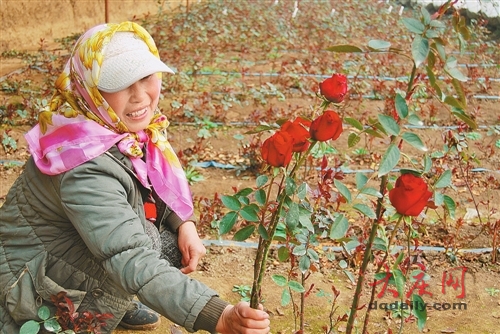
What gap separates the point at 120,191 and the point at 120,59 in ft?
1.36

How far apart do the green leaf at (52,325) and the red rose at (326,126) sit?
1.08 metres

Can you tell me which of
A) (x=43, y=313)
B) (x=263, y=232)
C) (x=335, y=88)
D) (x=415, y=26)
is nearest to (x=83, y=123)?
(x=43, y=313)

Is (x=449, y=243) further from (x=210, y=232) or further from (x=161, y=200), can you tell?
(x=161, y=200)

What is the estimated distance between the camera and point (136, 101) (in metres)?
2.00

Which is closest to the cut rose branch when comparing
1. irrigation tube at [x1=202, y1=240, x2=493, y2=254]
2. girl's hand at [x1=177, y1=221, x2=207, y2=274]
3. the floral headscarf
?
the floral headscarf

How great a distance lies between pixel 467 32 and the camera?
1.43 metres

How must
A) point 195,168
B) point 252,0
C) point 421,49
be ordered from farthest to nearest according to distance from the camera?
point 252,0 < point 195,168 < point 421,49

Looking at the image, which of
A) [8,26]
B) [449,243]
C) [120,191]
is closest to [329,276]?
[449,243]

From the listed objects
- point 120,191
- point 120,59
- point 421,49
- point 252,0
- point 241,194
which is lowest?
point 252,0

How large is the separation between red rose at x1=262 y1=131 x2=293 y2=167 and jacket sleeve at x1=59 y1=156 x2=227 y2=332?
49 cm

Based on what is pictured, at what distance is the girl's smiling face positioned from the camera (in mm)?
1965

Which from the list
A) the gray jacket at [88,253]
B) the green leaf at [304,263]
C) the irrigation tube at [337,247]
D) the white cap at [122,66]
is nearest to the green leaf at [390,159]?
the green leaf at [304,263]

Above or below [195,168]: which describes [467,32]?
above

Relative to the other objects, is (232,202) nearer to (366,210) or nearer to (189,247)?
(366,210)
